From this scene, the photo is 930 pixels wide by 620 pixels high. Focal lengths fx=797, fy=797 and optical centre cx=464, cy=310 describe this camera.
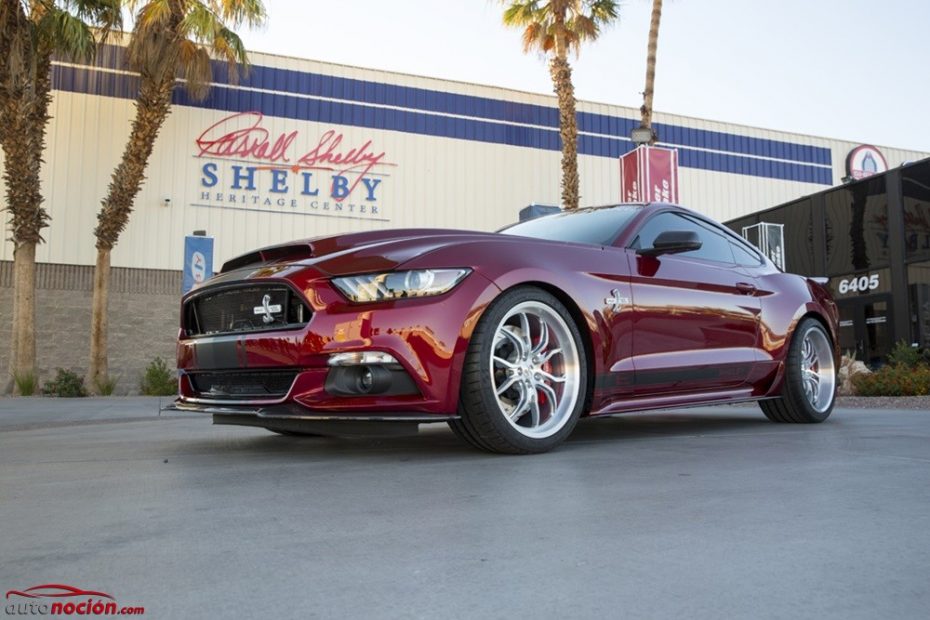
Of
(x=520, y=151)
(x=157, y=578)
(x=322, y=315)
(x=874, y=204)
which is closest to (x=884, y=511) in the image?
(x=157, y=578)

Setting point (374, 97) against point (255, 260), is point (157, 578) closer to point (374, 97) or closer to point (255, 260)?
point (255, 260)

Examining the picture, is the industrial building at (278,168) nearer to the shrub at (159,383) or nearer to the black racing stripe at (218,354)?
the shrub at (159,383)

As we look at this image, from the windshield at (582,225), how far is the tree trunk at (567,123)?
14472mm

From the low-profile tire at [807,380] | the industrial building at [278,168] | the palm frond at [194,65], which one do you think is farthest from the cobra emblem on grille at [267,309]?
the industrial building at [278,168]

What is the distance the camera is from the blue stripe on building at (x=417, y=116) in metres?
19.4

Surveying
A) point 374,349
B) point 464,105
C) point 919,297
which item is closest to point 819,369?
point 374,349

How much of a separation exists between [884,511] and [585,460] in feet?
4.54

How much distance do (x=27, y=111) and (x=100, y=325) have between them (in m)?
4.57

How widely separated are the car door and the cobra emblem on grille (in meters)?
1.83

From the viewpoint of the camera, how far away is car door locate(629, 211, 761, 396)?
427cm

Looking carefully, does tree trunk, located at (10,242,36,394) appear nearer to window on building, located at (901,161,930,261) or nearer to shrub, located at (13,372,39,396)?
shrub, located at (13,372,39,396)

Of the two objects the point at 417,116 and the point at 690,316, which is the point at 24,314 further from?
the point at 690,316

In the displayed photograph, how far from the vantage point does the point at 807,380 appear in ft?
18.3

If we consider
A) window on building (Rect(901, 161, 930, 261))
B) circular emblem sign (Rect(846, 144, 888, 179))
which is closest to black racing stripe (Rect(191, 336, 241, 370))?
window on building (Rect(901, 161, 930, 261))
